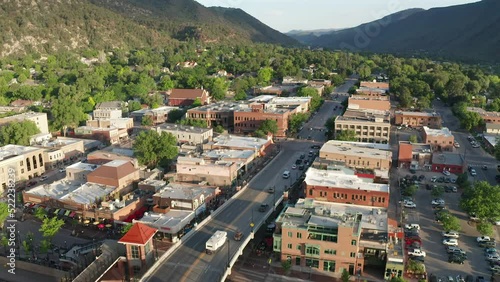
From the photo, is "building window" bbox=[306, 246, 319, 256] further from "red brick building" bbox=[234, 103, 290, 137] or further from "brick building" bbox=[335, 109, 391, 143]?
"red brick building" bbox=[234, 103, 290, 137]

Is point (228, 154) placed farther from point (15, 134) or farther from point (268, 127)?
point (15, 134)

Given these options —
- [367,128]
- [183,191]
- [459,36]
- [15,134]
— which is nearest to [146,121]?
[15,134]

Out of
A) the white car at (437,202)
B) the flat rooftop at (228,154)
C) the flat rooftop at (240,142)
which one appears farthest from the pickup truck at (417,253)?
the flat rooftop at (240,142)

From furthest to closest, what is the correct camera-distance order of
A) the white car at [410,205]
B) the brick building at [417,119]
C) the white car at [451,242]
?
1. the brick building at [417,119]
2. the white car at [410,205]
3. the white car at [451,242]

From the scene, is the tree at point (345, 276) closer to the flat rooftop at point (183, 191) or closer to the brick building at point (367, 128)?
the flat rooftop at point (183, 191)

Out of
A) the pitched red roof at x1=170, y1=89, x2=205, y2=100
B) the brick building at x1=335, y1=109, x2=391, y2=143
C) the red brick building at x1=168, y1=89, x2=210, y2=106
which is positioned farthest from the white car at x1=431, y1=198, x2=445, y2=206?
the pitched red roof at x1=170, y1=89, x2=205, y2=100

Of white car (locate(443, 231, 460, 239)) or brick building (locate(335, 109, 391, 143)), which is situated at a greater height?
brick building (locate(335, 109, 391, 143))
